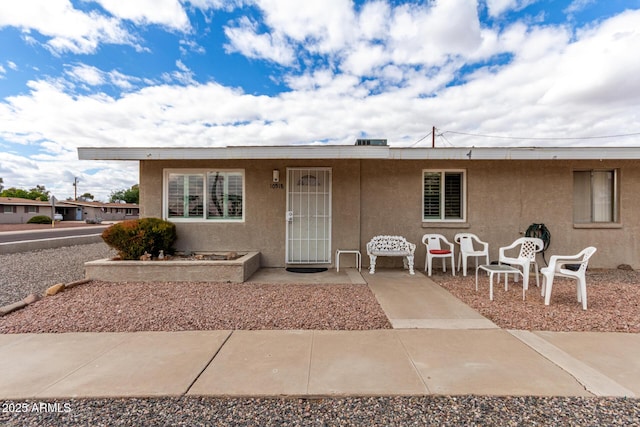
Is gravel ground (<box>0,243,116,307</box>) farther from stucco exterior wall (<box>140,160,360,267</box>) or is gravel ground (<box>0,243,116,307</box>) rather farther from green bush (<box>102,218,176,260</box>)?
stucco exterior wall (<box>140,160,360,267</box>)

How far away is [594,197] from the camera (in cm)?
778

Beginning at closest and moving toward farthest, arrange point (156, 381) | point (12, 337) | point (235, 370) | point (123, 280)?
1. point (156, 381)
2. point (235, 370)
3. point (12, 337)
4. point (123, 280)

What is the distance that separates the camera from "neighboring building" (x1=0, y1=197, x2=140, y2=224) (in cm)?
3816

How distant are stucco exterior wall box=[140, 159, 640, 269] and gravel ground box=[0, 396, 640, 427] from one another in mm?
5323

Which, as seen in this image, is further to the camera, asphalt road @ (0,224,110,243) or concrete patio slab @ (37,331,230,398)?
asphalt road @ (0,224,110,243)

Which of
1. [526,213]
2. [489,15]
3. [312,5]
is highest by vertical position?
[489,15]

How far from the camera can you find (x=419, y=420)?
7.18ft

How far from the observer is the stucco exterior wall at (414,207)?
7.61 metres

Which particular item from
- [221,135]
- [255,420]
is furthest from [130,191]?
[255,420]

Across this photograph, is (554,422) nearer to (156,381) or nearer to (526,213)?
(156,381)

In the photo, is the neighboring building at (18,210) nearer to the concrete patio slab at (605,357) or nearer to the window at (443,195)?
the window at (443,195)

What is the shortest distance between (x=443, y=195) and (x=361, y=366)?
233 inches

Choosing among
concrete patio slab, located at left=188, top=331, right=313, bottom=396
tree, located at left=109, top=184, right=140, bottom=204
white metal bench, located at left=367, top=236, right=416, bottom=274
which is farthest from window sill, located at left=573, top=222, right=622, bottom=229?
tree, located at left=109, top=184, right=140, bottom=204

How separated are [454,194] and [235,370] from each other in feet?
22.5
